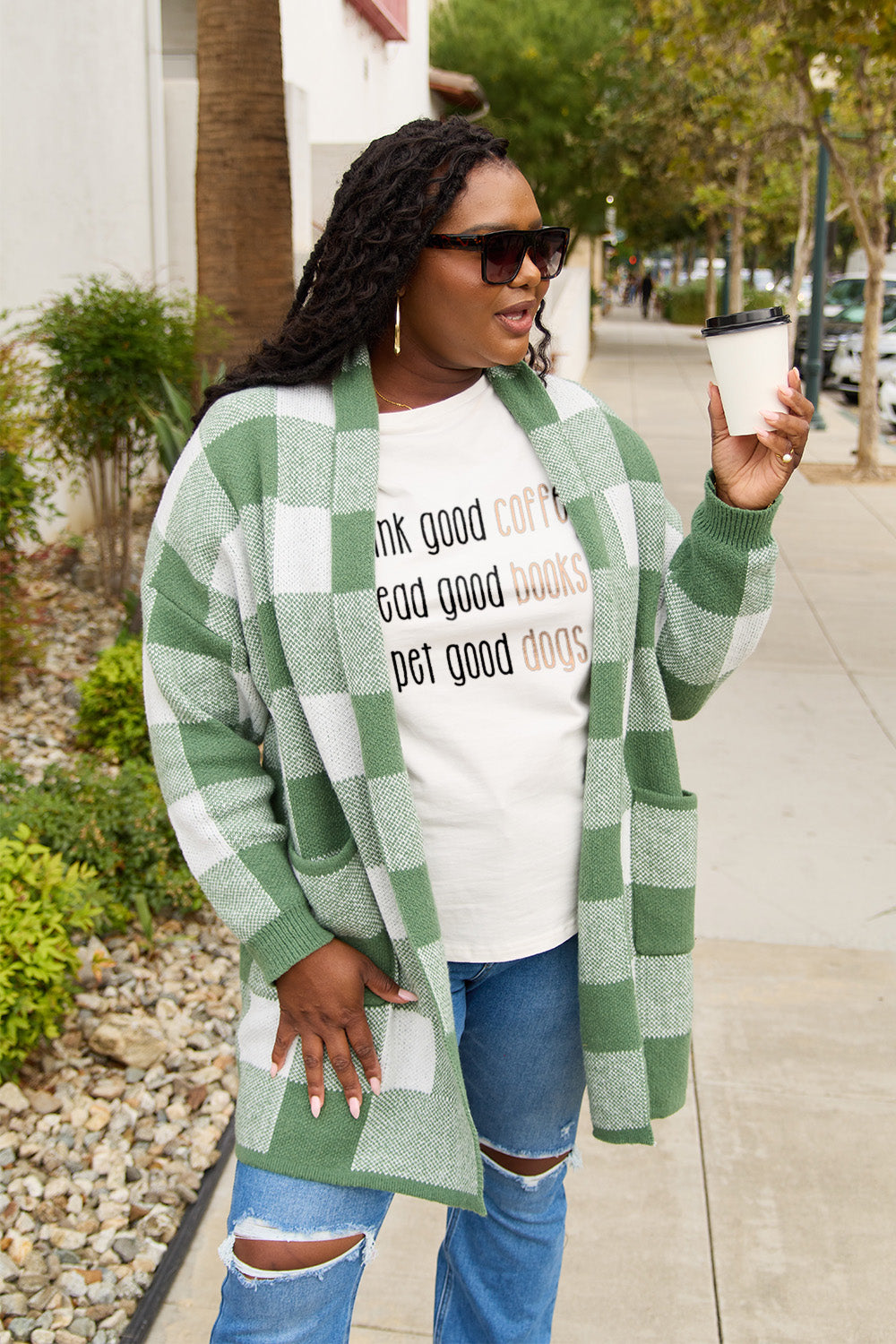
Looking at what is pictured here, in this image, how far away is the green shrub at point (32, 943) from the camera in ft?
9.13

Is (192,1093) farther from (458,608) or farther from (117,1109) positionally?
(458,608)

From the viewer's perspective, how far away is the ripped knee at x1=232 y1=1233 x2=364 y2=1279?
1.62m

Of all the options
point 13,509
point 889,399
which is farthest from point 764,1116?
point 889,399

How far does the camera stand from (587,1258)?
2.63 metres

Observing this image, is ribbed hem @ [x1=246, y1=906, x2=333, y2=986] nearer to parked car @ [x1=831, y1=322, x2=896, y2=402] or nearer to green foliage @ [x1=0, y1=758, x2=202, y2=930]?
green foliage @ [x1=0, y1=758, x2=202, y2=930]

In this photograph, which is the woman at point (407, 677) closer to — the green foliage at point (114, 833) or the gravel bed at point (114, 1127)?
the gravel bed at point (114, 1127)

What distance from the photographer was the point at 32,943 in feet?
9.32

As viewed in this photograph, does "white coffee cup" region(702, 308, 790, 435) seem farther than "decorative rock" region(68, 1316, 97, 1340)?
No

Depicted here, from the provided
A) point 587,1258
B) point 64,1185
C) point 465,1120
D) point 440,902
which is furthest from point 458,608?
point 64,1185

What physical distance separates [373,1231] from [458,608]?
797 mm

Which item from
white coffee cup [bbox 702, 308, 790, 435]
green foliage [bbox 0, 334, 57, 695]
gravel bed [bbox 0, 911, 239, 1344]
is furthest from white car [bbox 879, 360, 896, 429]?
white coffee cup [bbox 702, 308, 790, 435]

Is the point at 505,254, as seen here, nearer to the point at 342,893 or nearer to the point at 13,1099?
the point at 342,893

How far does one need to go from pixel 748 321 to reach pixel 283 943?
37.6 inches

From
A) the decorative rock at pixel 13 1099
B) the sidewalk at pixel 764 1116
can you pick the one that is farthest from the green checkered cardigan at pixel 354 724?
the decorative rock at pixel 13 1099
